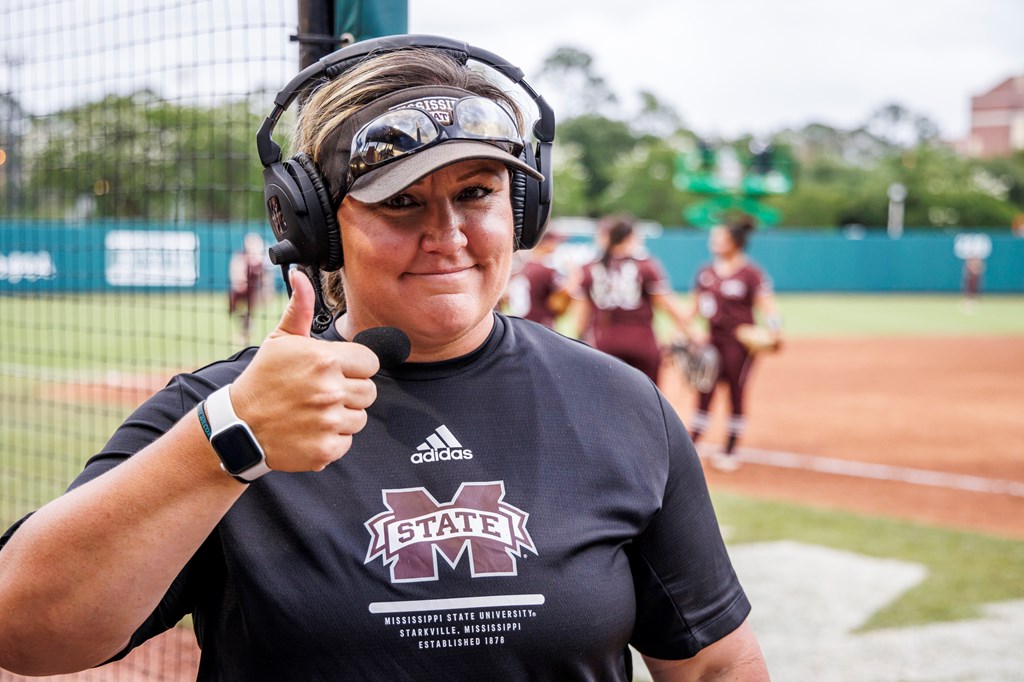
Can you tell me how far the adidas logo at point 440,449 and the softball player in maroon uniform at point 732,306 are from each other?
745 cm

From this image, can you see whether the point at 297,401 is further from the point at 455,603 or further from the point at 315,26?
the point at 315,26

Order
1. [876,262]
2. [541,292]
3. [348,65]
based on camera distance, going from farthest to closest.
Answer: [876,262]
[541,292]
[348,65]

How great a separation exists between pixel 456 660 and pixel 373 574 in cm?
19

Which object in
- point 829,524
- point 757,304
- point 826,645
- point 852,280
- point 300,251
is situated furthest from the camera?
point 852,280

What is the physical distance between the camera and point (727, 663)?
1729mm

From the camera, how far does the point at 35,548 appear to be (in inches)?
50.6

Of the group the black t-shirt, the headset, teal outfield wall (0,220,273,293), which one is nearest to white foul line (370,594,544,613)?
the black t-shirt

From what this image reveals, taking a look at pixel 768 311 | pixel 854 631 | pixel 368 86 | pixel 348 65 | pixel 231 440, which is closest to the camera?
pixel 231 440

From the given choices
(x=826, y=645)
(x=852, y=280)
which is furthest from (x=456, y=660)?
(x=852, y=280)

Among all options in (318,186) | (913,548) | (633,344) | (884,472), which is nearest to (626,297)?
(633,344)

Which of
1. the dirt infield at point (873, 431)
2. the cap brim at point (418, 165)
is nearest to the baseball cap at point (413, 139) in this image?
the cap brim at point (418, 165)

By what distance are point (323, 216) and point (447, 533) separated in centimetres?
56

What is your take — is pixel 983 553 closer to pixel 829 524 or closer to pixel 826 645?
pixel 829 524

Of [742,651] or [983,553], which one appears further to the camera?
[983,553]
